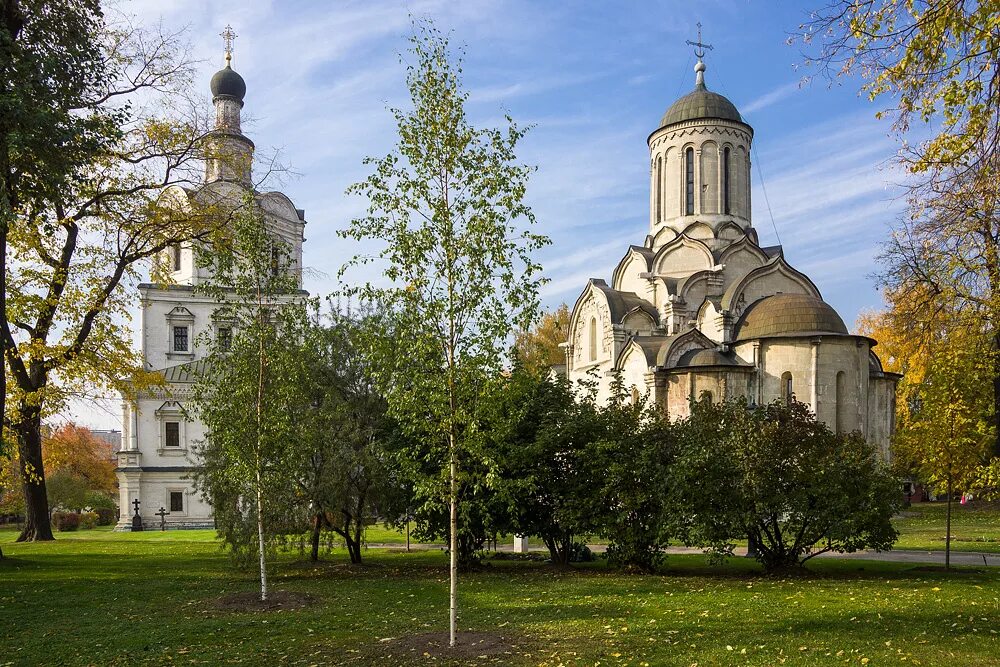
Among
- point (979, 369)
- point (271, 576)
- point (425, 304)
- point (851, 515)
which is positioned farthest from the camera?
point (271, 576)

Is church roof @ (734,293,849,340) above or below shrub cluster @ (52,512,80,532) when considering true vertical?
above

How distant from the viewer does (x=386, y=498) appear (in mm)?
17672

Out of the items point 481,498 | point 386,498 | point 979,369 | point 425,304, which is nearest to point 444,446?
point 425,304

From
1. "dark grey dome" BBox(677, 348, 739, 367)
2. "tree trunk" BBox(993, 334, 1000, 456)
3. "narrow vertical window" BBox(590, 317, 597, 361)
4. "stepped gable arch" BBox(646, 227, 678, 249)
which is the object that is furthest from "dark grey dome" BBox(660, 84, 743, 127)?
"tree trunk" BBox(993, 334, 1000, 456)

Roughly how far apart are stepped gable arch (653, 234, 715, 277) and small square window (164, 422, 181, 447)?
25.7 m

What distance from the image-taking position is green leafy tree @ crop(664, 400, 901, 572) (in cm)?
1462

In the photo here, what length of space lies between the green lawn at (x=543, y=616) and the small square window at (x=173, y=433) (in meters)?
24.8

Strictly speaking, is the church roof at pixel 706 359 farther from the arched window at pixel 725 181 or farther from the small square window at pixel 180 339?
the small square window at pixel 180 339

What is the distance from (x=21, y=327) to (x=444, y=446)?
1513 centimetres

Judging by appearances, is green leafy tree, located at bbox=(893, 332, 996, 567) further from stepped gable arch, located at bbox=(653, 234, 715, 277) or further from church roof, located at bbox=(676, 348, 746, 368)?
stepped gable arch, located at bbox=(653, 234, 715, 277)

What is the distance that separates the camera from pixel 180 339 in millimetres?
44250

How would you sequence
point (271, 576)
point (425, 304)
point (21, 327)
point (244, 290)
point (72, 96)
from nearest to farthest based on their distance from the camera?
1. point (425, 304)
2. point (72, 96)
3. point (244, 290)
4. point (271, 576)
5. point (21, 327)

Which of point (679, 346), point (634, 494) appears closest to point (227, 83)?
point (679, 346)

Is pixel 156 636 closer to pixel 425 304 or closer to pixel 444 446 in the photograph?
pixel 444 446
